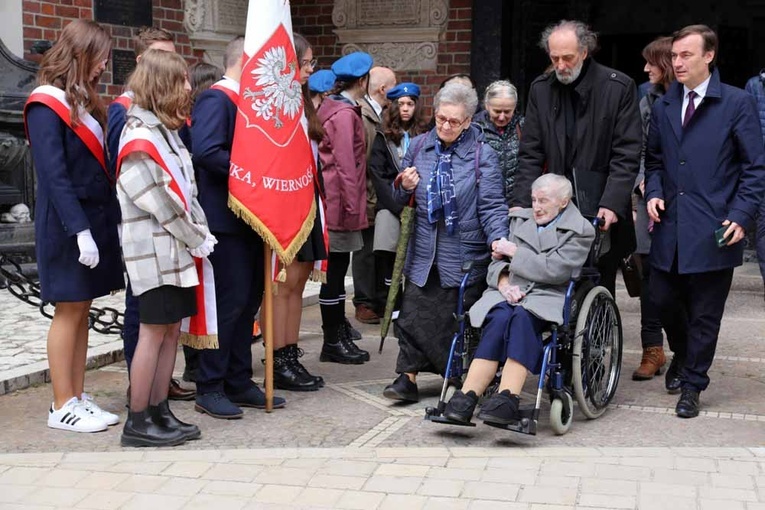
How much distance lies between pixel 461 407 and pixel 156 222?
146 centimetres

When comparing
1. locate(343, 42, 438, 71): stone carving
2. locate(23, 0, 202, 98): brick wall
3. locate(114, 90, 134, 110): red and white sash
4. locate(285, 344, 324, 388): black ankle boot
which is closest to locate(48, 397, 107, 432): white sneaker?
locate(285, 344, 324, 388): black ankle boot

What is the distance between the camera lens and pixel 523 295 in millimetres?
4820

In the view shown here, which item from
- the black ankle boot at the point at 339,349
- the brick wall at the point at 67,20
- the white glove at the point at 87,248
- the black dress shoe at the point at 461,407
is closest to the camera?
the white glove at the point at 87,248

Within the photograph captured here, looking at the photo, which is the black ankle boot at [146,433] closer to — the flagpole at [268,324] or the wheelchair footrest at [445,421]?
the flagpole at [268,324]

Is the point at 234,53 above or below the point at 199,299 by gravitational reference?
above

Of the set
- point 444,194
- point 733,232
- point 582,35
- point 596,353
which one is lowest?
point 596,353

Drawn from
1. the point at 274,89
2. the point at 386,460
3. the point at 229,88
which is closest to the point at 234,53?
the point at 229,88

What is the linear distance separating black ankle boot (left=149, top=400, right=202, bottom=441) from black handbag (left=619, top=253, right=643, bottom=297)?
2.83 metres

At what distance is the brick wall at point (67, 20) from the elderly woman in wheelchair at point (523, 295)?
4998 millimetres

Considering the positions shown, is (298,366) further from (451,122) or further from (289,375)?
(451,122)

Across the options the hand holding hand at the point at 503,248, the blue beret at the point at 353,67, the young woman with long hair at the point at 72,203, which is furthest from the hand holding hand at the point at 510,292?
the blue beret at the point at 353,67

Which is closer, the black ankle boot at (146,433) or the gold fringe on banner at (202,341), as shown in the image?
the black ankle boot at (146,433)

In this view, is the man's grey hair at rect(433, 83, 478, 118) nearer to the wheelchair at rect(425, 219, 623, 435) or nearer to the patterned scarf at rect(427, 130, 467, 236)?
the patterned scarf at rect(427, 130, 467, 236)

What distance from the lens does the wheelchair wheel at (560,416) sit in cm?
466
